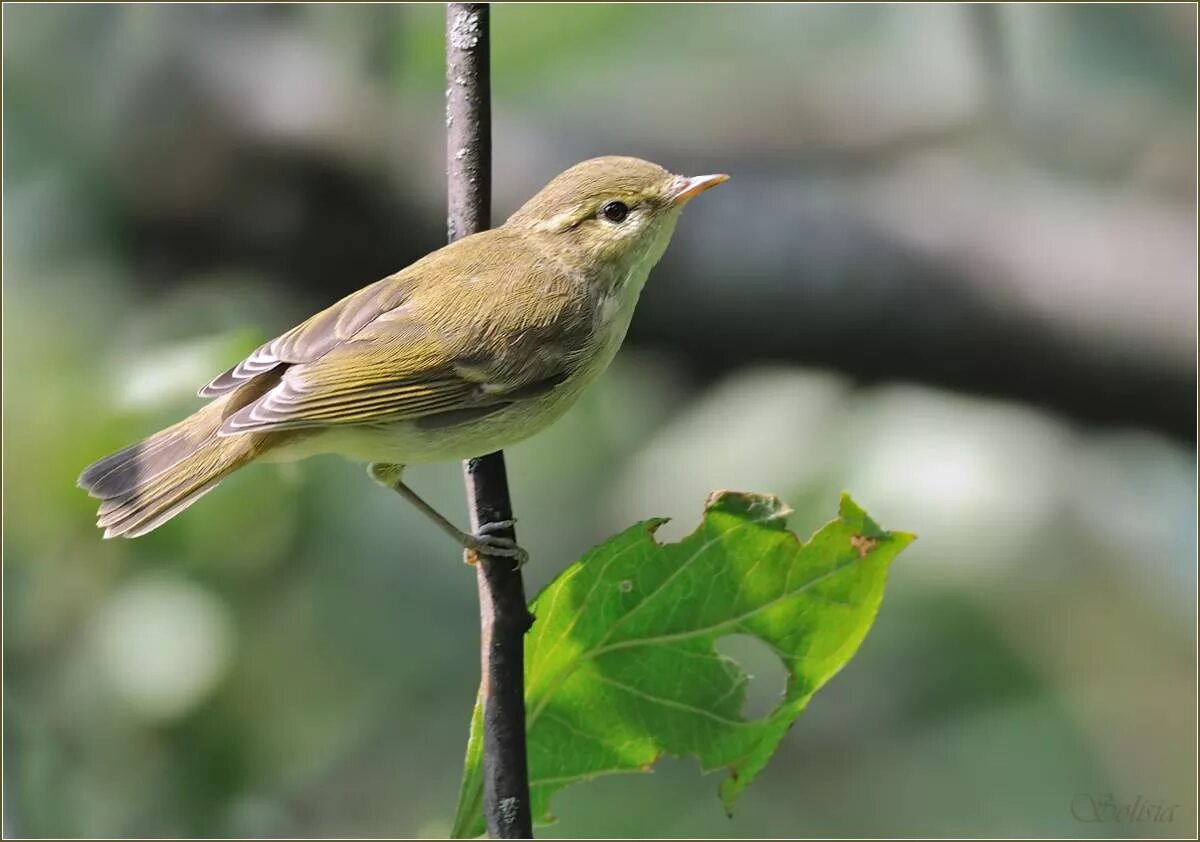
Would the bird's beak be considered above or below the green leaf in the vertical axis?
above

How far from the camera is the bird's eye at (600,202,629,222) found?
2.82 meters

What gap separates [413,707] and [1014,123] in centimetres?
290

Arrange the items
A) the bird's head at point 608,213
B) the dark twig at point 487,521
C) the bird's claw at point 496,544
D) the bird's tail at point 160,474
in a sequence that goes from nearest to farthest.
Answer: the dark twig at point 487,521
the bird's claw at point 496,544
the bird's tail at point 160,474
the bird's head at point 608,213

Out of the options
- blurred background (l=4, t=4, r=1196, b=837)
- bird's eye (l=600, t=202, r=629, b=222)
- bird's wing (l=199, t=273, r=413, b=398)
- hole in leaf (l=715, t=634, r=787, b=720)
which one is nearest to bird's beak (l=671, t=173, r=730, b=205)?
bird's eye (l=600, t=202, r=629, b=222)

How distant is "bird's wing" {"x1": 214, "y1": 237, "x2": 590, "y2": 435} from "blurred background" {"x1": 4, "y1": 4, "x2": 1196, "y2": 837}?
1.26 meters

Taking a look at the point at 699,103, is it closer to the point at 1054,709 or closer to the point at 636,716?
the point at 1054,709

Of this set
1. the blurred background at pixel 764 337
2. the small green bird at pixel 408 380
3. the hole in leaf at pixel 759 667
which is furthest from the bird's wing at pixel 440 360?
the hole in leaf at pixel 759 667

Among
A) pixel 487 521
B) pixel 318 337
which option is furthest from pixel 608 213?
pixel 487 521

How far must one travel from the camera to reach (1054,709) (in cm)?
440

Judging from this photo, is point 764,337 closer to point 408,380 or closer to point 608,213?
point 608,213

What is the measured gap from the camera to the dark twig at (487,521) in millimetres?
1790

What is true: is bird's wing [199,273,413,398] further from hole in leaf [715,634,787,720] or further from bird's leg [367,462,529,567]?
hole in leaf [715,634,787,720]

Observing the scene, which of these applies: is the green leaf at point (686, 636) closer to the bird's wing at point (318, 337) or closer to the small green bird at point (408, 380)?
the small green bird at point (408, 380)

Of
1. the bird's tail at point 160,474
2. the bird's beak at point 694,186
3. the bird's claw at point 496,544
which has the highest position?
the bird's beak at point 694,186
